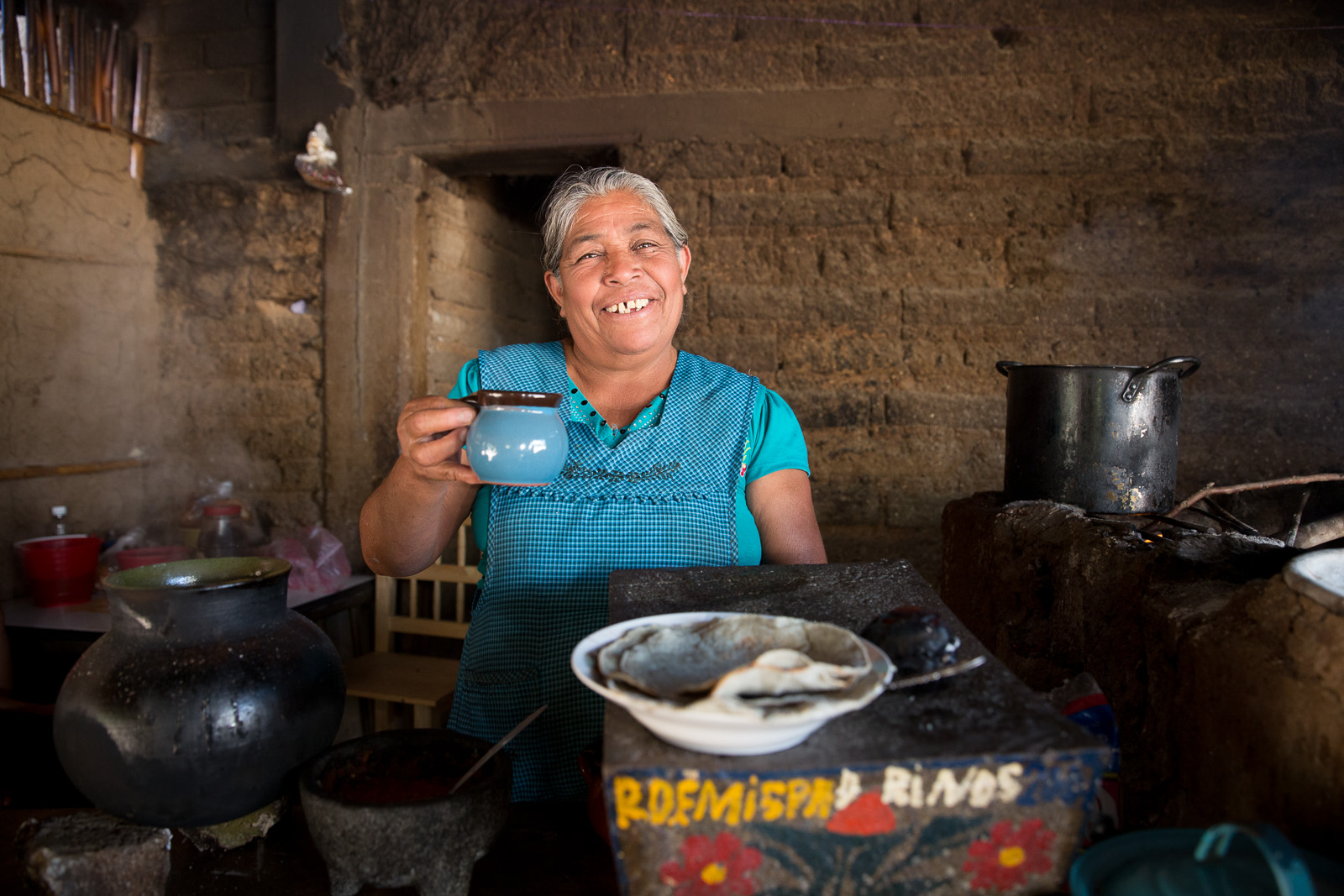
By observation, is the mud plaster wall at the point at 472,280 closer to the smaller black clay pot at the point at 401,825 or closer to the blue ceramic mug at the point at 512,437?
the blue ceramic mug at the point at 512,437

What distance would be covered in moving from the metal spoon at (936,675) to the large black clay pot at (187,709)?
2.63ft

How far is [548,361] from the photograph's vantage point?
1721mm

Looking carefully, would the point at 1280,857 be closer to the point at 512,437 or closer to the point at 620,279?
the point at 512,437

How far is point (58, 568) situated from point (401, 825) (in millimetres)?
2735

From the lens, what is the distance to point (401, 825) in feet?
2.84

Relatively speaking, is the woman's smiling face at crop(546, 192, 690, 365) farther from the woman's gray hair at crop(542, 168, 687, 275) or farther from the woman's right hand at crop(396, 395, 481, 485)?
the woman's right hand at crop(396, 395, 481, 485)

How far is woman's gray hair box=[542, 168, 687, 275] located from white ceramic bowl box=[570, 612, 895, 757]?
1.18m

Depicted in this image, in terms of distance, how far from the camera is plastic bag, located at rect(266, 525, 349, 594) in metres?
2.97

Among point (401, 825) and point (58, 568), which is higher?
point (401, 825)

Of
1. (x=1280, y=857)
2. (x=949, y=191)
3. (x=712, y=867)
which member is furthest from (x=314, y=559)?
(x=1280, y=857)

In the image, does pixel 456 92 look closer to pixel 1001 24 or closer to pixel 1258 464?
pixel 1001 24

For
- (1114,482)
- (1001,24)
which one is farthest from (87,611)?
(1001,24)

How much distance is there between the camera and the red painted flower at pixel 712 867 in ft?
2.30

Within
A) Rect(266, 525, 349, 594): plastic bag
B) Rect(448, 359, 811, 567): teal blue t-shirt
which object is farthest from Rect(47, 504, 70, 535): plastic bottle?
Rect(448, 359, 811, 567): teal blue t-shirt
